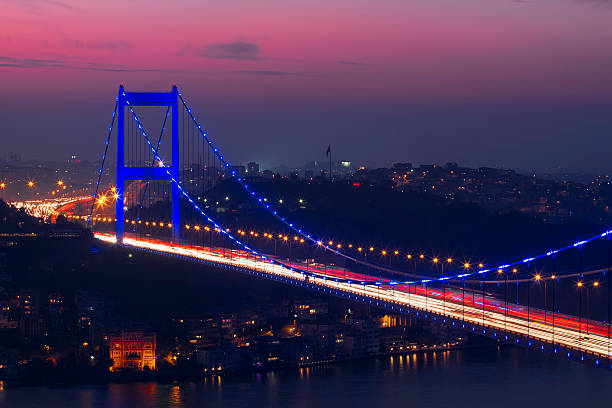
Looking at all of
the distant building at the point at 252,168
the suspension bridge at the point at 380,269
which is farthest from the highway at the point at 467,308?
the distant building at the point at 252,168

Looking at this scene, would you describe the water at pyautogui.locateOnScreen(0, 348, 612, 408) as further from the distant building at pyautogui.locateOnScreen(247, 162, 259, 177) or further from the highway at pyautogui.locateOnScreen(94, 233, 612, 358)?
the distant building at pyautogui.locateOnScreen(247, 162, 259, 177)

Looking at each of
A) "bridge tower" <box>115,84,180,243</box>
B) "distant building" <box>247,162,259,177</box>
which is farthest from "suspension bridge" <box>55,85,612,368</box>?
"distant building" <box>247,162,259,177</box>

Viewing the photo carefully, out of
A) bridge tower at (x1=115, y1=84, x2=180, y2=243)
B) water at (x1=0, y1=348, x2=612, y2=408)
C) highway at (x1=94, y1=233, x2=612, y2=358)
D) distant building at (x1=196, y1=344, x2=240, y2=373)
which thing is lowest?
water at (x1=0, y1=348, x2=612, y2=408)

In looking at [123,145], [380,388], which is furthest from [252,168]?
[380,388]

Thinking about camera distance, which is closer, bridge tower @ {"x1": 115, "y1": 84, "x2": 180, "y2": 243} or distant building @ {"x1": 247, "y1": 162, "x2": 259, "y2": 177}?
bridge tower @ {"x1": 115, "y1": 84, "x2": 180, "y2": 243}

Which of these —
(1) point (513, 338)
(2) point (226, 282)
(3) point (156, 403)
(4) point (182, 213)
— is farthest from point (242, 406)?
(4) point (182, 213)

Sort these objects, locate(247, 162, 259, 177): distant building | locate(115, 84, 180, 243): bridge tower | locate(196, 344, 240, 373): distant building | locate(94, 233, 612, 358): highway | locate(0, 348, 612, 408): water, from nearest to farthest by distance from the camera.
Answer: locate(94, 233, 612, 358): highway, locate(0, 348, 612, 408): water, locate(196, 344, 240, 373): distant building, locate(115, 84, 180, 243): bridge tower, locate(247, 162, 259, 177): distant building

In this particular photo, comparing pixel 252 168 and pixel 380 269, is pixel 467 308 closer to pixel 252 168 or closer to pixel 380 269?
pixel 380 269
